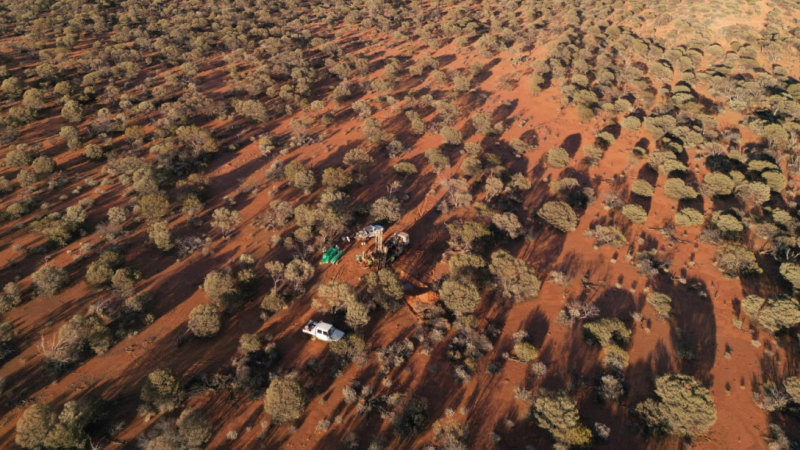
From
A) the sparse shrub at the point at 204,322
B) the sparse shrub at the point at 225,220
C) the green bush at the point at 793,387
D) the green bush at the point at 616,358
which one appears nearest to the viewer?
the green bush at the point at 793,387

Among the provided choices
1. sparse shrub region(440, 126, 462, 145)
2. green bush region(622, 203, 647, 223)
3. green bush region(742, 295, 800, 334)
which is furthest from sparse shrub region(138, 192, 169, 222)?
green bush region(742, 295, 800, 334)

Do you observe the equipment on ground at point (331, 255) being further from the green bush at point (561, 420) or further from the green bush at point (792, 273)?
the green bush at point (792, 273)

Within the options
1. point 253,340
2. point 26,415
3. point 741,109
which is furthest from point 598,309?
point 741,109

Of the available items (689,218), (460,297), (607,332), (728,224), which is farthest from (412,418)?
(728,224)

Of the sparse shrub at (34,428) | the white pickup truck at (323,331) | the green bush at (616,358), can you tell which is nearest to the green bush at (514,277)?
the green bush at (616,358)

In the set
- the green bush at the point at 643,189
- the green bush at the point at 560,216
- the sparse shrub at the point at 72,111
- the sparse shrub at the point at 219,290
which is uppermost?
the sparse shrub at the point at 72,111

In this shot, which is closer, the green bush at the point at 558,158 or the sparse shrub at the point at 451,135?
the green bush at the point at 558,158

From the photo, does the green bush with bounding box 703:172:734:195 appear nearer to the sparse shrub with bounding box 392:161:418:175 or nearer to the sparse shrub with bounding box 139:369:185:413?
the sparse shrub with bounding box 392:161:418:175
